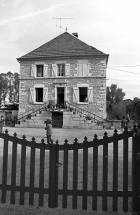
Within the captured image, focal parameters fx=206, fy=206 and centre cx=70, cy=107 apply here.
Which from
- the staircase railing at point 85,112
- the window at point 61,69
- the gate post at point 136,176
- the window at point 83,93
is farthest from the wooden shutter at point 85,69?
the gate post at point 136,176

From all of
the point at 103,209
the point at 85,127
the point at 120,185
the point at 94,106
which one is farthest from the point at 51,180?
the point at 94,106

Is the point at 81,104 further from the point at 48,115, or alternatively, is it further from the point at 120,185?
the point at 120,185

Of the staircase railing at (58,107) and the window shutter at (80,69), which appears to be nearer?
the staircase railing at (58,107)

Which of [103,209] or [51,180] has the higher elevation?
[51,180]

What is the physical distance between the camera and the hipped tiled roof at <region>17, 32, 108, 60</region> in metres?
25.6

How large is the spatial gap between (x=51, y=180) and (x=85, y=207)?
25.8 inches

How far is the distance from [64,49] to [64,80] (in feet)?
13.7

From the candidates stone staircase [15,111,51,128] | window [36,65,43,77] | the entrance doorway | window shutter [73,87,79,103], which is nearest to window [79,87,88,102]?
Answer: window shutter [73,87,79,103]

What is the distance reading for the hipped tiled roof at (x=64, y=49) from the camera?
25.6m

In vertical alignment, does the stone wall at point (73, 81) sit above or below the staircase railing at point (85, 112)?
above

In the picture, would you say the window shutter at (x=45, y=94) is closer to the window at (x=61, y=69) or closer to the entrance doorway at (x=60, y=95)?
the entrance doorway at (x=60, y=95)

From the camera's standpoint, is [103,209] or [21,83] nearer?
[103,209]

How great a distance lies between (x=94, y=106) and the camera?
24.6 metres

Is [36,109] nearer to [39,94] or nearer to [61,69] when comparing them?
[39,94]
